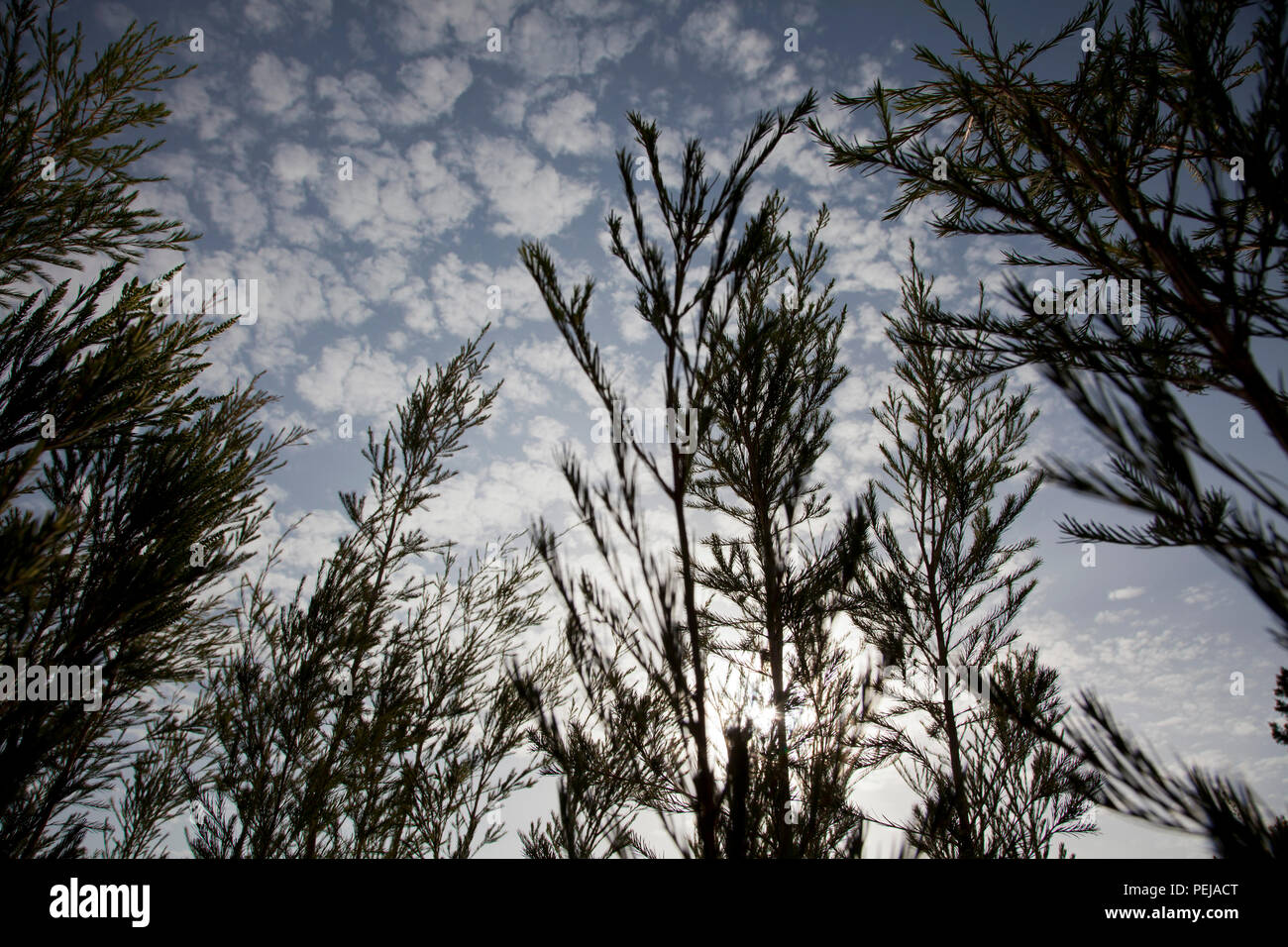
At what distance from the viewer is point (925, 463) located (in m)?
6.77

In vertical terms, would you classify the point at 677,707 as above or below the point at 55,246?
below

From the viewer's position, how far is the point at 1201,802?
1521 millimetres

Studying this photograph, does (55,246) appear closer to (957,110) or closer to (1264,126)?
(957,110)

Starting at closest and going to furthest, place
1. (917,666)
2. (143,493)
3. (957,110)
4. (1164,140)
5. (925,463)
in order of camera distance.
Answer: (143,493)
(1164,140)
(957,110)
(917,666)
(925,463)

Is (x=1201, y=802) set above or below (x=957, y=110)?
below

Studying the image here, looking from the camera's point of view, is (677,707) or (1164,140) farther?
(1164,140)

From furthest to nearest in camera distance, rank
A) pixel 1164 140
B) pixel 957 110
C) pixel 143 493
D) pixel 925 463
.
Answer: pixel 925 463, pixel 957 110, pixel 1164 140, pixel 143 493

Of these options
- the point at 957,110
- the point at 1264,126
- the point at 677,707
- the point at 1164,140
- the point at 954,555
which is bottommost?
the point at 677,707
